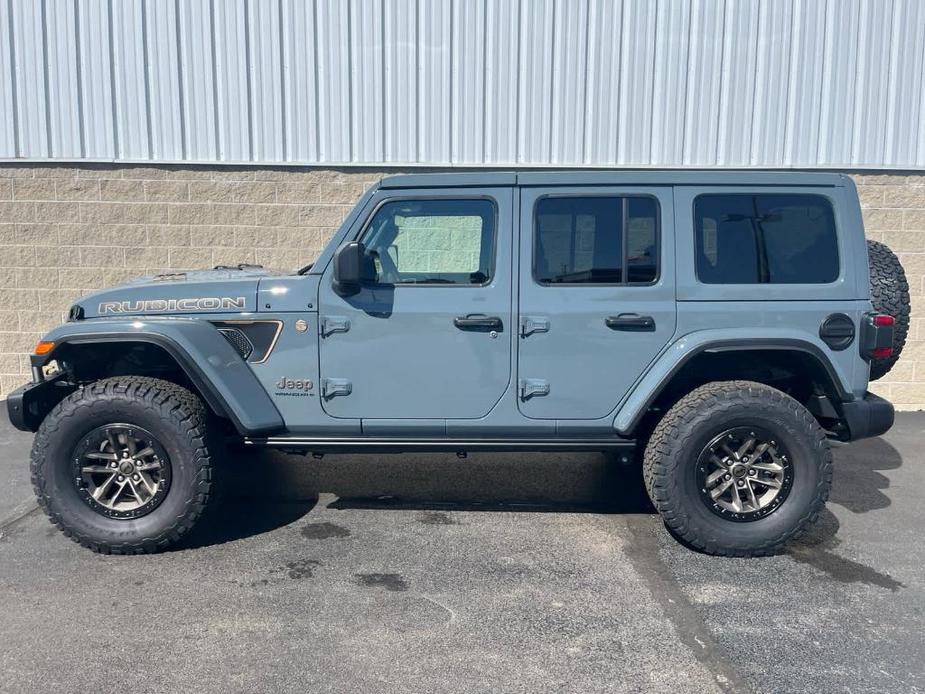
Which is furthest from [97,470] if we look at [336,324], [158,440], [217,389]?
[336,324]

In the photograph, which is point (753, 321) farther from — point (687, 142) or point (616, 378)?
point (687, 142)

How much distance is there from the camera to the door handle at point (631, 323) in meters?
3.82

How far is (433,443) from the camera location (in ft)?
A: 13.1

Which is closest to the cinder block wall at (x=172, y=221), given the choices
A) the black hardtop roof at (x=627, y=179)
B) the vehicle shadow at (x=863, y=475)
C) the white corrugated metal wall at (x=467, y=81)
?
the white corrugated metal wall at (x=467, y=81)

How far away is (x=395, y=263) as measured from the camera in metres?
3.97

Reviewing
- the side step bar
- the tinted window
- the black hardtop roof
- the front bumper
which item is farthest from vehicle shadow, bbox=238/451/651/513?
the black hardtop roof

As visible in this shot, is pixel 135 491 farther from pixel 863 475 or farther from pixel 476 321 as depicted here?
pixel 863 475

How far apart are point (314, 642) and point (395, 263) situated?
2.01 metres

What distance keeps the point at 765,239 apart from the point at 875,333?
2.50ft

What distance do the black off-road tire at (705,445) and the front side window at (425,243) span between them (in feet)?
4.49

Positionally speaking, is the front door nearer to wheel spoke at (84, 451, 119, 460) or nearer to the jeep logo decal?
the jeep logo decal

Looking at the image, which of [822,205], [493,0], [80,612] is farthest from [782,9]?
[80,612]

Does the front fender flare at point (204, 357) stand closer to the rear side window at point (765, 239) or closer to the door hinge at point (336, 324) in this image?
the door hinge at point (336, 324)

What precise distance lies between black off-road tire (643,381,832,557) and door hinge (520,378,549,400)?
68 cm
